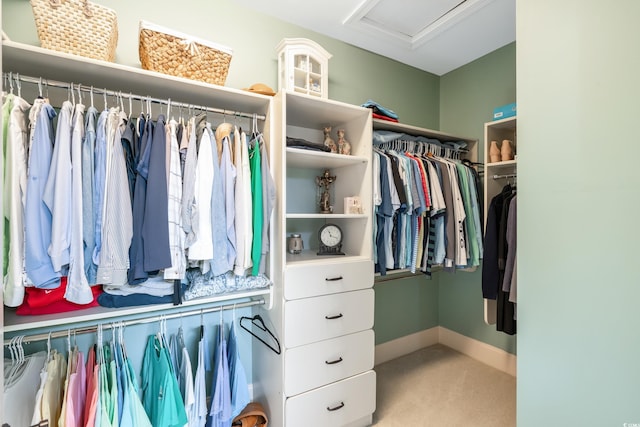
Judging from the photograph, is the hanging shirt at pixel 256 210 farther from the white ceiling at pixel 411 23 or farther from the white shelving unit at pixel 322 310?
the white ceiling at pixel 411 23

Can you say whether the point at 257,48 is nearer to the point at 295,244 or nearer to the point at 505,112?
the point at 295,244

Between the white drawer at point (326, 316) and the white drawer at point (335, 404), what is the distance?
28 centimetres

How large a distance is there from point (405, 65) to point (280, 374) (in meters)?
2.68

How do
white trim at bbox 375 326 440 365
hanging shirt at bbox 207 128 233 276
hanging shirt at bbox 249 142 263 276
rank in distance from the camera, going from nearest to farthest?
hanging shirt at bbox 207 128 233 276
hanging shirt at bbox 249 142 263 276
white trim at bbox 375 326 440 365

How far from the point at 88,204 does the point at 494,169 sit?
247 cm

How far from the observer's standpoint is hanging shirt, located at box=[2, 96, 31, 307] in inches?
42.8

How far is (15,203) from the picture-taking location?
1097mm

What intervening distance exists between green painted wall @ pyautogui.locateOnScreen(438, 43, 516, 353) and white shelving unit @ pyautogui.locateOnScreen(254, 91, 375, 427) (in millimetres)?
1319

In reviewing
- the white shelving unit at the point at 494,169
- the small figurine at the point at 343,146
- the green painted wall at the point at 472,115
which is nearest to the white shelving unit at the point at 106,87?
the small figurine at the point at 343,146

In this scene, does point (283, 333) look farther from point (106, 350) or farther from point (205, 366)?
point (106, 350)

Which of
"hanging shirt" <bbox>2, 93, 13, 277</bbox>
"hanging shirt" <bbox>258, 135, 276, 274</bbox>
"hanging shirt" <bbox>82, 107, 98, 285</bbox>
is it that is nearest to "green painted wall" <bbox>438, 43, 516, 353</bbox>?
"hanging shirt" <bbox>258, 135, 276, 274</bbox>

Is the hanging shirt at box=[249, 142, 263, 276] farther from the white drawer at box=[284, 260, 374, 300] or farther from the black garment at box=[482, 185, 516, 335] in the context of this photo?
the black garment at box=[482, 185, 516, 335]

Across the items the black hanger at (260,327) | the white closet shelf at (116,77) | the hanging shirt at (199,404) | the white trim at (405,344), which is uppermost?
the white closet shelf at (116,77)

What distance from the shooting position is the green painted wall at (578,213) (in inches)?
30.8
